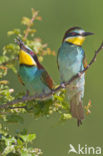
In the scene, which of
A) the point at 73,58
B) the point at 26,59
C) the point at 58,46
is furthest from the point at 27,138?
the point at 58,46

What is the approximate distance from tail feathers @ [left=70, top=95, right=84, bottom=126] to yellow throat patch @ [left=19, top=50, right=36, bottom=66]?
0.37 metres

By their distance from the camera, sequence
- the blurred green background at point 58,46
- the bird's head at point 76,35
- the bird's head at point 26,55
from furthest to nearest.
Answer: the blurred green background at point 58,46, the bird's head at point 76,35, the bird's head at point 26,55

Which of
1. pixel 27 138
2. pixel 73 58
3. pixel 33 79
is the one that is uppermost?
pixel 73 58

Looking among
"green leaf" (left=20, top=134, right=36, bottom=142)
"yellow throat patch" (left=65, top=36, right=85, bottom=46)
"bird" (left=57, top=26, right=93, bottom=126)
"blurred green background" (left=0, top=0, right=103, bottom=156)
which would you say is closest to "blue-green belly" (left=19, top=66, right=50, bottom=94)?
"bird" (left=57, top=26, right=93, bottom=126)

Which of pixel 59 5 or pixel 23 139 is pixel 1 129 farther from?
pixel 59 5

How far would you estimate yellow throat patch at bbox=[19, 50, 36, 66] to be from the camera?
3.11m

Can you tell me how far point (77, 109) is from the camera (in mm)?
3281

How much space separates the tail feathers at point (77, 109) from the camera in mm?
3186

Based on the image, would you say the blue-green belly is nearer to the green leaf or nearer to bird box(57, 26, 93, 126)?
bird box(57, 26, 93, 126)

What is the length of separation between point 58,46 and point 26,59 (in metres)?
2.71

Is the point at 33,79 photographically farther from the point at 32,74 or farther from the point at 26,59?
the point at 26,59

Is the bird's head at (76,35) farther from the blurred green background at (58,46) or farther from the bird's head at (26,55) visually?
the blurred green background at (58,46)

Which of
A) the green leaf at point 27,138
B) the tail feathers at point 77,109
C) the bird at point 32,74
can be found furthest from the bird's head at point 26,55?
the green leaf at point 27,138

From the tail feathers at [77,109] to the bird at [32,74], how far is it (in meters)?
0.20
